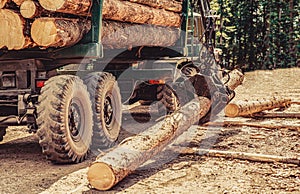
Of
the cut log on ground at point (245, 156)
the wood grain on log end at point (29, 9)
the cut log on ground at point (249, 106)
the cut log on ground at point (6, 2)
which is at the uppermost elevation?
the cut log on ground at point (6, 2)

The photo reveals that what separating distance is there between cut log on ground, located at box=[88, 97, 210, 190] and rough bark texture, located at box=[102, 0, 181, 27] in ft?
5.88

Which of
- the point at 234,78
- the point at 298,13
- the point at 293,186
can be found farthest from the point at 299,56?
the point at 293,186

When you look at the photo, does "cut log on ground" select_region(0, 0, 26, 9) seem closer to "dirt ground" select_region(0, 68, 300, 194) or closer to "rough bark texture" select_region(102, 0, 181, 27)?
"rough bark texture" select_region(102, 0, 181, 27)

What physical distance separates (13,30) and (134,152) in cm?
214

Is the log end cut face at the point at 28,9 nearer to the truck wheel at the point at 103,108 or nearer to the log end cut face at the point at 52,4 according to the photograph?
the log end cut face at the point at 52,4

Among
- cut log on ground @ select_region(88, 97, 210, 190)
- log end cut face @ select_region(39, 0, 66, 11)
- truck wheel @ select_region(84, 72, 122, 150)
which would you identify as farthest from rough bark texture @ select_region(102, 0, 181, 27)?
cut log on ground @ select_region(88, 97, 210, 190)

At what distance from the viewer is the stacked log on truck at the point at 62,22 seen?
6102 millimetres

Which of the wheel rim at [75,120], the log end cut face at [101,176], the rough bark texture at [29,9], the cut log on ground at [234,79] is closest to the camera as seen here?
the log end cut face at [101,176]

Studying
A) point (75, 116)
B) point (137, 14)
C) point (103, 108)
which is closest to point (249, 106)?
point (137, 14)

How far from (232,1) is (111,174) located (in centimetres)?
3472

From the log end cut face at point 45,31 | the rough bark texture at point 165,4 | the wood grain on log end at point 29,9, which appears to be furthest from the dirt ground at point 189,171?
the rough bark texture at point 165,4

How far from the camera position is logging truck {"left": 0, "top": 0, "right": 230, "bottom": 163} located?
618 cm

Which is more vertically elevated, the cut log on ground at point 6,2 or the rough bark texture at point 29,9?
the cut log on ground at point 6,2

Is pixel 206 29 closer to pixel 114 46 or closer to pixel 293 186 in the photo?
pixel 114 46
